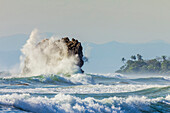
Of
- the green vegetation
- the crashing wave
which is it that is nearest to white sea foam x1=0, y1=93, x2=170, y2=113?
the crashing wave

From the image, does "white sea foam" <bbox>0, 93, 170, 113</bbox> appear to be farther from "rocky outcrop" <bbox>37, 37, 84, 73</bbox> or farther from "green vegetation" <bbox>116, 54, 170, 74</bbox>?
"green vegetation" <bbox>116, 54, 170, 74</bbox>

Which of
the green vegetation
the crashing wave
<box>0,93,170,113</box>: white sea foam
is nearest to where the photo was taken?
<box>0,93,170,113</box>: white sea foam

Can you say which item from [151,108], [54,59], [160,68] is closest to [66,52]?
[54,59]

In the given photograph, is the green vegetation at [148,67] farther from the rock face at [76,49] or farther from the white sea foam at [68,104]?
the white sea foam at [68,104]

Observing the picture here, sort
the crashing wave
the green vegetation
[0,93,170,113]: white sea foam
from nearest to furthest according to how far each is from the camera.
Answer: [0,93,170,113]: white sea foam, the crashing wave, the green vegetation

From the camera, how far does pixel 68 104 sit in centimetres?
1240

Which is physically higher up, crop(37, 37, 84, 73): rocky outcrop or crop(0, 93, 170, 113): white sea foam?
crop(37, 37, 84, 73): rocky outcrop

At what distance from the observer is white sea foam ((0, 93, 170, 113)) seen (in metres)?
11.8

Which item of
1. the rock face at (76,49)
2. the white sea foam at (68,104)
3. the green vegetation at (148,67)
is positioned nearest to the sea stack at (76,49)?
the rock face at (76,49)

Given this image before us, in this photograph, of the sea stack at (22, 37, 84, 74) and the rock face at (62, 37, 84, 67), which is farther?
the sea stack at (22, 37, 84, 74)

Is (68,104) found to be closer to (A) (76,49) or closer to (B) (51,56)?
(A) (76,49)

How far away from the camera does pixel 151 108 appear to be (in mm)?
14766

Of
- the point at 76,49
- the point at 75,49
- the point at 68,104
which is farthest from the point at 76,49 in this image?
the point at 68,104

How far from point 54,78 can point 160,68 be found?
9306cm
